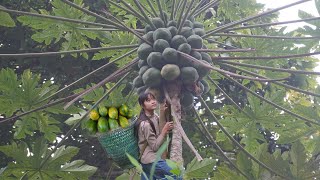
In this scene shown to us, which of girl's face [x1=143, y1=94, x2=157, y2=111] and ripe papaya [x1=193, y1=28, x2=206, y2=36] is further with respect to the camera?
ripe papaya [x1=193, y1=28, x2=206, y2=36]

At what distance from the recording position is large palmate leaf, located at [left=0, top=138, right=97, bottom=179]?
13.6ft

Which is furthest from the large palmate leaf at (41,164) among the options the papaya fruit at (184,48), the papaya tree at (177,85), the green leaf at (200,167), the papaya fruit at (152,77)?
the green leaf at (200,167)

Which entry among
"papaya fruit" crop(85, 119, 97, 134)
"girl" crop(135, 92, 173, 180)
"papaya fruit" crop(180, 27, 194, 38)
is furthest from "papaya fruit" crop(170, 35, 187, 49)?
"papaya fruit" crop(85, 119, 97, 134)

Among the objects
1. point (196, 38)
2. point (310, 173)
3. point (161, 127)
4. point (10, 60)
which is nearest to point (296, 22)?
point (196, 38)

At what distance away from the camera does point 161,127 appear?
322 centimetres

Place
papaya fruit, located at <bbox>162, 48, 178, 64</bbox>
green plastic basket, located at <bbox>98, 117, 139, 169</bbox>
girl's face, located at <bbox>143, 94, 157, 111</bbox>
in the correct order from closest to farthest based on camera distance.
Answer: green plastic basket, located at <bbox>98, 117, 139, 169</bbox>
girl's face, located at <bbox>143, 94, 157, 111</bbox>
papaya fruit, located at <bbox>162, 48, 178, 64</bbox>

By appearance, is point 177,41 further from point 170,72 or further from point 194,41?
point 170,72

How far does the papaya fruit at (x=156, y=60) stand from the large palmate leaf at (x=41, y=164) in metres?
0.99

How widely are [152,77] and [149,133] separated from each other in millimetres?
474

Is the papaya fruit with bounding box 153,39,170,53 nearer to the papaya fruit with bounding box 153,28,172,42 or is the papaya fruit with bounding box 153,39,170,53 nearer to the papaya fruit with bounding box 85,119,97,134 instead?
the papaya fruit with bounding box 153,28,172,42

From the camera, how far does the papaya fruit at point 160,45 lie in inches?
146

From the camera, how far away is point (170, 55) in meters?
3.62

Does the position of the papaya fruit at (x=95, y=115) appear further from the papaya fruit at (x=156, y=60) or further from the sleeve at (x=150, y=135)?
the papaya fruit at (x=156, y=60)

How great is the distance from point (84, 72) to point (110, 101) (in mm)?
2466
